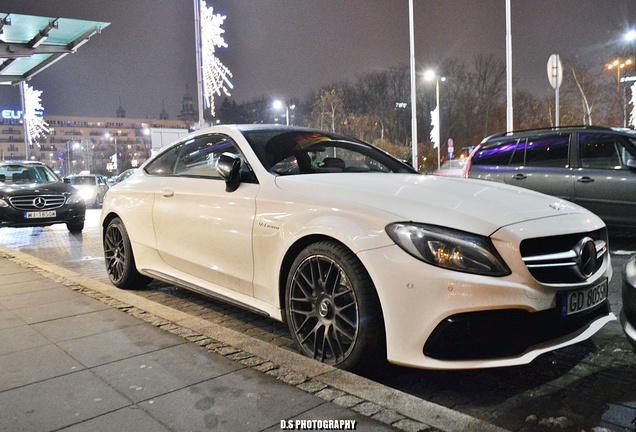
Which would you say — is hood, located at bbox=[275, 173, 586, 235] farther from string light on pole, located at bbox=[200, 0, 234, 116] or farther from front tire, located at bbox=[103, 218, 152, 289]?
string light on pole, located at bbox=[200, 0, 234, 116]

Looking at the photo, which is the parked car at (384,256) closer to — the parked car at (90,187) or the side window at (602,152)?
the side window at (602,152)

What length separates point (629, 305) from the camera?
2.90 metres

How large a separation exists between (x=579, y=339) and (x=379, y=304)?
1.06 metres

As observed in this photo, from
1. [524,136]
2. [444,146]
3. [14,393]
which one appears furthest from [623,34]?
[14,393]

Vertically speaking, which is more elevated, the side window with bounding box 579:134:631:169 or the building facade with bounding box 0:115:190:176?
the building facade with bounding box 0:115:190:176

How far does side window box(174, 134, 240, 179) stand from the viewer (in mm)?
4504

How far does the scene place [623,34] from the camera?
34875 mm

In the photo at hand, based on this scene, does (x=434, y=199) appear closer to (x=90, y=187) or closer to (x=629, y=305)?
(x=629, y=305)

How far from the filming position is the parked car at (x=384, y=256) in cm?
280

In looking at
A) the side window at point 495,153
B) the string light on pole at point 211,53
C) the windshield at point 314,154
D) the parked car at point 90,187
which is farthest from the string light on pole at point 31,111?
the windshield at point 314,154

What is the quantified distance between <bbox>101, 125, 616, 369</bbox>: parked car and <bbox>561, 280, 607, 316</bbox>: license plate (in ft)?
0.03

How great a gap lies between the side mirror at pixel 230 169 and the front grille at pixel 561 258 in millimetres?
2037

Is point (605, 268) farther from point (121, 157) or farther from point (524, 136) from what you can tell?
point (121, 157)

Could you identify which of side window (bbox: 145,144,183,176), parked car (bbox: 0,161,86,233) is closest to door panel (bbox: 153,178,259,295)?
side window (bbox: 145,144,183,176)
